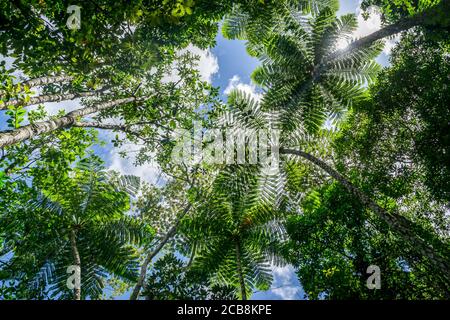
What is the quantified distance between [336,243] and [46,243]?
8180mm

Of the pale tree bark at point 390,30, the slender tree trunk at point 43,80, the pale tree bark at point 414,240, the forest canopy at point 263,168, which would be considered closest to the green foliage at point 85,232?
the forest canopy at point 263,168

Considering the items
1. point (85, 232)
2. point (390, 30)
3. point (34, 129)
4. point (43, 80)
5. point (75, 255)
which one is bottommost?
point (75, 255)

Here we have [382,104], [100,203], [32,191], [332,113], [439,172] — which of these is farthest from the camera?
[332,113]

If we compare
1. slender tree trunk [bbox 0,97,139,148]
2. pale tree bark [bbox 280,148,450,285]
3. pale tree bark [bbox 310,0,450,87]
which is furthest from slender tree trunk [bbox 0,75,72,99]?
pale tree bark [bbox 280,148,450,285]

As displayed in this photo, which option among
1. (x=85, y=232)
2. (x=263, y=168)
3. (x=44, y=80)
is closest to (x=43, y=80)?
(x=44, y=80)

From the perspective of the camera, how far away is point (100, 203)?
804cm

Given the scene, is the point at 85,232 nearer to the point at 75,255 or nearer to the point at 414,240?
the point at 75,255

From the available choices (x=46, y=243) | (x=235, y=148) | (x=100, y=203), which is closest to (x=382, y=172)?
(x=235, y=148)

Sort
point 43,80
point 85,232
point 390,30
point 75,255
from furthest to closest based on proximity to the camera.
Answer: point 43,80, point 85,232, point 75,255, point 390,30

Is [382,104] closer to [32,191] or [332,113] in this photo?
[332,113]

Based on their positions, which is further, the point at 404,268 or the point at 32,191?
the point at 404,268

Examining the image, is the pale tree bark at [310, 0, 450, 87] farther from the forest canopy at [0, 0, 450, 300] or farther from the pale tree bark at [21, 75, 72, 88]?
the pale tree bark at [21, 75, 72, 88]

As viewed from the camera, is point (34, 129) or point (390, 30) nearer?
point (34, 129)

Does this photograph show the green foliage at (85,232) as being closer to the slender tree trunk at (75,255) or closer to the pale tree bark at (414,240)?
the slender tree trunk at (75,255)
